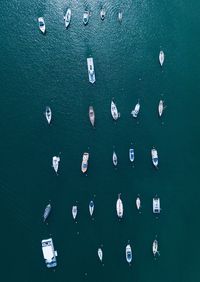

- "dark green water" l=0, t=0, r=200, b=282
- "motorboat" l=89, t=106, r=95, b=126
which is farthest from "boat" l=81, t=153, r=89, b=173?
"motorboat" l=89, t=106, r=95, b=126

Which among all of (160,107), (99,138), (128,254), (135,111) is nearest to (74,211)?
(128,254)

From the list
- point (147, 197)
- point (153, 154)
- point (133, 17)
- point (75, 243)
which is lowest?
point (75, 243)

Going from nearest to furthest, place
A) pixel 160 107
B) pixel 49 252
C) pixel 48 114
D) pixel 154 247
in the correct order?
pixel 49 252 → pixel 48 114 → pixel 154 247 → pixel 160 107

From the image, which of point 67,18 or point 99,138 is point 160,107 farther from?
point 67,18

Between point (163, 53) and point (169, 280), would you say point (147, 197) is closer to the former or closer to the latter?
point (169, 280)

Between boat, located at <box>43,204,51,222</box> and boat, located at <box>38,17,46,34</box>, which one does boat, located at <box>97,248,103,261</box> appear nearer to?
boat, located at <box>43,204,51,222</box>

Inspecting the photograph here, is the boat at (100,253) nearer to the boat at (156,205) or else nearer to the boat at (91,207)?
the boat at (91,207)

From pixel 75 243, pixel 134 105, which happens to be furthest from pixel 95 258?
pixel 134 105

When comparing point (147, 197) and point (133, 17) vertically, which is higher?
point (133, 17)
